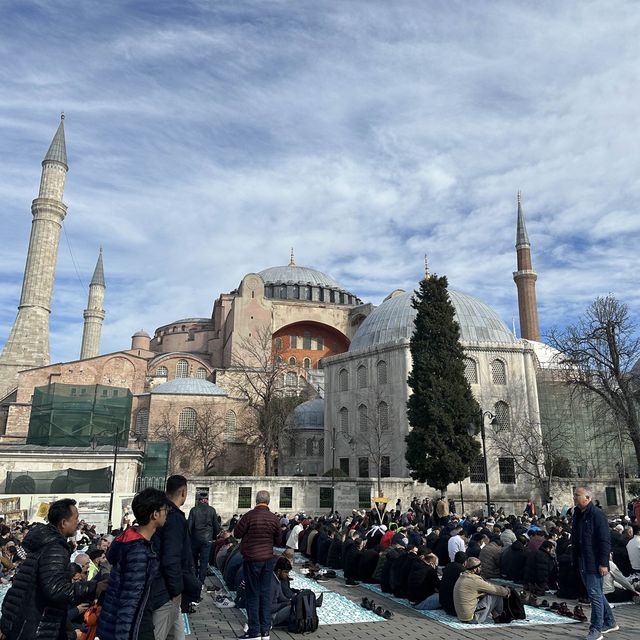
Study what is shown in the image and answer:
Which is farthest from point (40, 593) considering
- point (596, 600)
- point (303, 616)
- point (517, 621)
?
point (517, 621)

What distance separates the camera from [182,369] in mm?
50062

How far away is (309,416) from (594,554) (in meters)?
35.1

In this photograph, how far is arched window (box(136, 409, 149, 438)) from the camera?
40562 millimetres

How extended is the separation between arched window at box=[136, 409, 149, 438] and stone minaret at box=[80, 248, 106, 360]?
24959mm

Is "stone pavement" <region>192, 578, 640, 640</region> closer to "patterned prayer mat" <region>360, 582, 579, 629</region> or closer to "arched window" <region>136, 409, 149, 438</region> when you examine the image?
"patterned prayer mat" <region>360, 582, 579, 629</region>

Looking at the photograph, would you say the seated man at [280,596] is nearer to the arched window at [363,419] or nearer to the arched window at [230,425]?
the arched window at [363,419]

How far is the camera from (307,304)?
55469 mm

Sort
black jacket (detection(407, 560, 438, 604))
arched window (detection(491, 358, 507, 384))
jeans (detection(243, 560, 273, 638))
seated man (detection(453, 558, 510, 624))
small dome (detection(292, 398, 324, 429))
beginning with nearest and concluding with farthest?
jeans (detection(243, 560, 273, 638))
seated man (detection(453, 558, 510, 624))
black jacket (detection(407, 560, 438, 604))
arched window (detection(491, 358, 507, 384))
small dome (detection(292, 398, 324, 429))

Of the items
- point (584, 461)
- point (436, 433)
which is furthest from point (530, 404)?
point (436, 433)

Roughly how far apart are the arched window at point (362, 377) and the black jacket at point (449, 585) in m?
Result: 27.4

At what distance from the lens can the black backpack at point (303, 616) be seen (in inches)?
270

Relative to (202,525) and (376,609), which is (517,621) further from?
(202,525)

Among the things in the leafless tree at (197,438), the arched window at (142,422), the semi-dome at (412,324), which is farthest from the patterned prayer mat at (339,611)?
the arched window at (142,422)

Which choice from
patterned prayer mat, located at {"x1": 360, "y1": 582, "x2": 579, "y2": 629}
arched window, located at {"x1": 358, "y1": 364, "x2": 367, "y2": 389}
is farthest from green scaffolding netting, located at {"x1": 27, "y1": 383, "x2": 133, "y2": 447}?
patterned prayer mat, located at {"x1": 360, "y1": 582, "x2": 579, "y2": 629}
